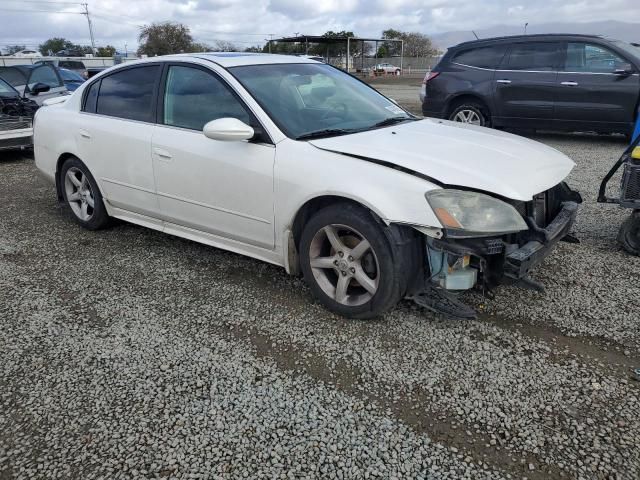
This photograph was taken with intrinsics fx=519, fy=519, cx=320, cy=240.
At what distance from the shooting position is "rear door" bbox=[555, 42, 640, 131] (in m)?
8.01

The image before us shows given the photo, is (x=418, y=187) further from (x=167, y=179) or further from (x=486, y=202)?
(x=167, y=179)

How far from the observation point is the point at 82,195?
196 inches

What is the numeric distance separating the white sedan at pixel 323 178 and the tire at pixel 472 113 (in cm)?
527

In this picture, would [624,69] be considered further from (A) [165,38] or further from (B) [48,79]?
(A) [165,38]

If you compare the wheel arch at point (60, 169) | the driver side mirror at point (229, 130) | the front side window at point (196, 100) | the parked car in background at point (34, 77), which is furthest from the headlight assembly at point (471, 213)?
the parked car in background at point (34, 77)

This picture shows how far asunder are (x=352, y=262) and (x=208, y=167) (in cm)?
128

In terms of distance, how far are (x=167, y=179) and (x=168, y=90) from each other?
726mm

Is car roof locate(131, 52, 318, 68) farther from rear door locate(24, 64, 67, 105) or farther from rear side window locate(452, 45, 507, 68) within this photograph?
rear door locate(24, 64, 67, 105)

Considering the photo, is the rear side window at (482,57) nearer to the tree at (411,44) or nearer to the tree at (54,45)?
the tree at (411,44)

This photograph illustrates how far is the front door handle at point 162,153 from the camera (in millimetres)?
3924

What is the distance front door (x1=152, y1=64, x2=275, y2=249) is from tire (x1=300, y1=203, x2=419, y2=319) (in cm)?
38

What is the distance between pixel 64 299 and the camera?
367cm

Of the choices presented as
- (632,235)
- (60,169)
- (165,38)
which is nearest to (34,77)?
(60,169)

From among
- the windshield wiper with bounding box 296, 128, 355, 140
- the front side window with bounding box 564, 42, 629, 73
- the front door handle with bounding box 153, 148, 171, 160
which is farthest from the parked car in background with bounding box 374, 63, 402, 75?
the windshield wiper with bounding box 296, 128, 355, 140
